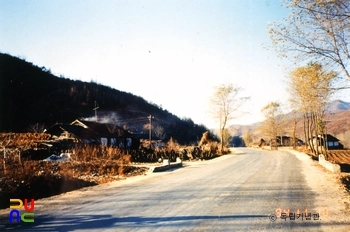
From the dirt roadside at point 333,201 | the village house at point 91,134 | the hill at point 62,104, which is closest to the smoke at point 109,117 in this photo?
the hill at point 62,104

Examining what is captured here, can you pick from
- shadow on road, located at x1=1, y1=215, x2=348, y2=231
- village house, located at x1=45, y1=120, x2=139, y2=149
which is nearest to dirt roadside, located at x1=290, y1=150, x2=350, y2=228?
shadow on road, located at x1=1, y1=215, x2=348, y2=231

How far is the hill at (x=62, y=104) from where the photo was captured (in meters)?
61.5

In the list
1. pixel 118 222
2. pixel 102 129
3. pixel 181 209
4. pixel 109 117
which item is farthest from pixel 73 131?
pixel 109 117

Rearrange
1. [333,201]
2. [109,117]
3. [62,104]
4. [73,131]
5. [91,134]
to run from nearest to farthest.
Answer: [333,201]
[73,131]
[91,134]
[62,104]
[109,117]

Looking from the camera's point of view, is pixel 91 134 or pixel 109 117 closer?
pixel 91 134

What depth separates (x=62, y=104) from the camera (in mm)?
79375

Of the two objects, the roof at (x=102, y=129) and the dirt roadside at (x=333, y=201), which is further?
the roof at (x=102, y=129)

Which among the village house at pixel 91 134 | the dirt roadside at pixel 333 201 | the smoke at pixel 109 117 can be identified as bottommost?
the dirt roadside at pixel 333 201

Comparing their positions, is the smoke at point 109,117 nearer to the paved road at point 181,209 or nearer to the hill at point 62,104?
the hill at point 62,104

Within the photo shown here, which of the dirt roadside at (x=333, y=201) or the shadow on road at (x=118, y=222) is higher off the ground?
the shadow on road at (x=118, y=222)

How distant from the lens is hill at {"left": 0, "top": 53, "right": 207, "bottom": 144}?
61469mm

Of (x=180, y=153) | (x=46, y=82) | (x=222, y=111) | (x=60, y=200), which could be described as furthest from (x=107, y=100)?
(x=60, y=200)

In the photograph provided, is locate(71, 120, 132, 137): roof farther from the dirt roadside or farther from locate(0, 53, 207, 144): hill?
the dirt roadside

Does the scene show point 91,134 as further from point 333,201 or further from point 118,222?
point 333,201
